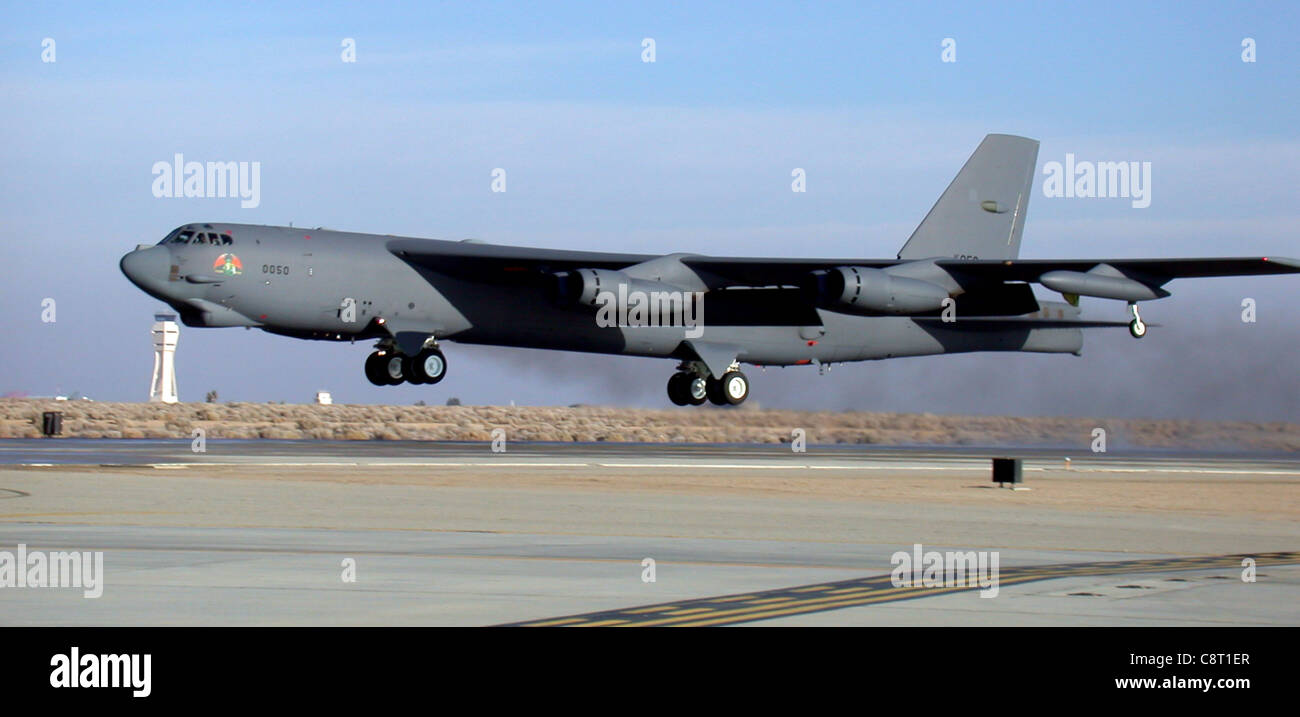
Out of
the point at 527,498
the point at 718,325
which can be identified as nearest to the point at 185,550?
the point at 527,498

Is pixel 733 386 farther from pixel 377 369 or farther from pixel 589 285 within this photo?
pixel 377 369

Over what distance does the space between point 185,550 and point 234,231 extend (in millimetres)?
18876

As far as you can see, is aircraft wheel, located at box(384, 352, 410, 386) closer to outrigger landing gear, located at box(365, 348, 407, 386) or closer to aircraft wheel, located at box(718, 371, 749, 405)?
outrigger landing gear, located at box(365, 348, 407, 386)

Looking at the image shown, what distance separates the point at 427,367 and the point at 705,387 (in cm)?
895

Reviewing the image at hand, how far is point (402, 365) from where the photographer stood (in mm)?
35344

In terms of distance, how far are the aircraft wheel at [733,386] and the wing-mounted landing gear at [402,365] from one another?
27.8 ft

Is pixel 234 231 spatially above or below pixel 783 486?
above

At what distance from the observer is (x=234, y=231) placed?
3262cm

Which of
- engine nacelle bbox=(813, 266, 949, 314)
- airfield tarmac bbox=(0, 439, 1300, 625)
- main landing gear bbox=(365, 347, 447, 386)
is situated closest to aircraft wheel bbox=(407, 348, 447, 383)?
main landing gear bbox=(365, 347, 447, 386)
